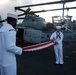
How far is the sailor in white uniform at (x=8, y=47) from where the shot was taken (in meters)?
4.76

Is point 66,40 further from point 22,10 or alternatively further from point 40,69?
point 40,69

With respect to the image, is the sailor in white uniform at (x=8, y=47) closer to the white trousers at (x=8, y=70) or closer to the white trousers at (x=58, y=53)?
the white trousers at (x=8, y=70)

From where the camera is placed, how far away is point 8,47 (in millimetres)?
4770

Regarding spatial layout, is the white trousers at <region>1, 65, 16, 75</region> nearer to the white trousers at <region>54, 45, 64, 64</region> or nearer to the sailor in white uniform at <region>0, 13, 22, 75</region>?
the sailor in white uniform at <region>0, 13, 22, 75</region>

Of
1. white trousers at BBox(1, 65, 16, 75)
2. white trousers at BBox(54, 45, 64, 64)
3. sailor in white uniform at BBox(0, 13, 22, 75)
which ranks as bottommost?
white trousers at BBox(54, 45, 64, 64)

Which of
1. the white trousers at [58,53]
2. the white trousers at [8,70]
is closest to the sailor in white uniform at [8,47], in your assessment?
the white trousers at [8,70]

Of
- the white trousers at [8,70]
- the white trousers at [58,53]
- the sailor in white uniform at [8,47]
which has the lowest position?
the white trousers at [58,53]

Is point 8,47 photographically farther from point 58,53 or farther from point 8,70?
point 58,53

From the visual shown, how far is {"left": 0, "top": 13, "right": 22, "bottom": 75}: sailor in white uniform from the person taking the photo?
15.6ft

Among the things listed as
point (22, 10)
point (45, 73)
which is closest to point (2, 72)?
point (45, 73)

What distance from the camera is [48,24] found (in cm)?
2366

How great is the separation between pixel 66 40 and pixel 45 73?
1406 cm

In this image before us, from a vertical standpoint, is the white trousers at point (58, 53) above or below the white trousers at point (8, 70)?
below

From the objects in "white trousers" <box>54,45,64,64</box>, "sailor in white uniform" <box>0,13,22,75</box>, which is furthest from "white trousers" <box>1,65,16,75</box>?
"white trousers" <box>54,45,64,64</box>
